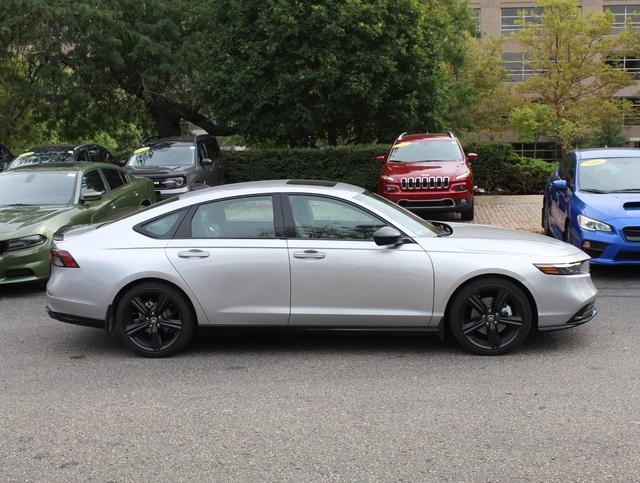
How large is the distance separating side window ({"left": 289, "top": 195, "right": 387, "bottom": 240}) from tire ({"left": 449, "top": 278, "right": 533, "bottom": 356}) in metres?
0.93

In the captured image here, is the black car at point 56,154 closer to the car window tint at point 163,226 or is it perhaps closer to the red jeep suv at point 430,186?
the red jeep suv at point 430,186

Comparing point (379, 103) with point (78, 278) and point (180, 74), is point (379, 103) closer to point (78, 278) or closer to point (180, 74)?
point (180, 74)

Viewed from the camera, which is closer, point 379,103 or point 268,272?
point 268,272

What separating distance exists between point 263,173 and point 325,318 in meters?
12.2

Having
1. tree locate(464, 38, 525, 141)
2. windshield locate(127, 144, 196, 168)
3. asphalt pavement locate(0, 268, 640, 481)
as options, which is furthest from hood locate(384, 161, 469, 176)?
tree locate(464, 38, 525, 141)

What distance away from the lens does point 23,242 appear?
28.1 feet

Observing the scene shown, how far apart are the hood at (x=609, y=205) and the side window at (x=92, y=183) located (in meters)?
6.75

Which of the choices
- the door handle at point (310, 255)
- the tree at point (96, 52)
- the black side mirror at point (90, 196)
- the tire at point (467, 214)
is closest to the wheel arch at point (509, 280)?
the door handle at point (310, 255)

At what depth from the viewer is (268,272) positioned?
5844 millimetres

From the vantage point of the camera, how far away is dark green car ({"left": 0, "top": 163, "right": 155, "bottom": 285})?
8531 mm

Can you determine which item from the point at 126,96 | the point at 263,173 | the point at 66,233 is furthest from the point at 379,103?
the point at 66,233

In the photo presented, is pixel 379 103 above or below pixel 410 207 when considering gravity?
above

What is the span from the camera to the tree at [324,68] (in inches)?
684

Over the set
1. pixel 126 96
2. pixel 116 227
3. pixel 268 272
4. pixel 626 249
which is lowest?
pixel 626 249
